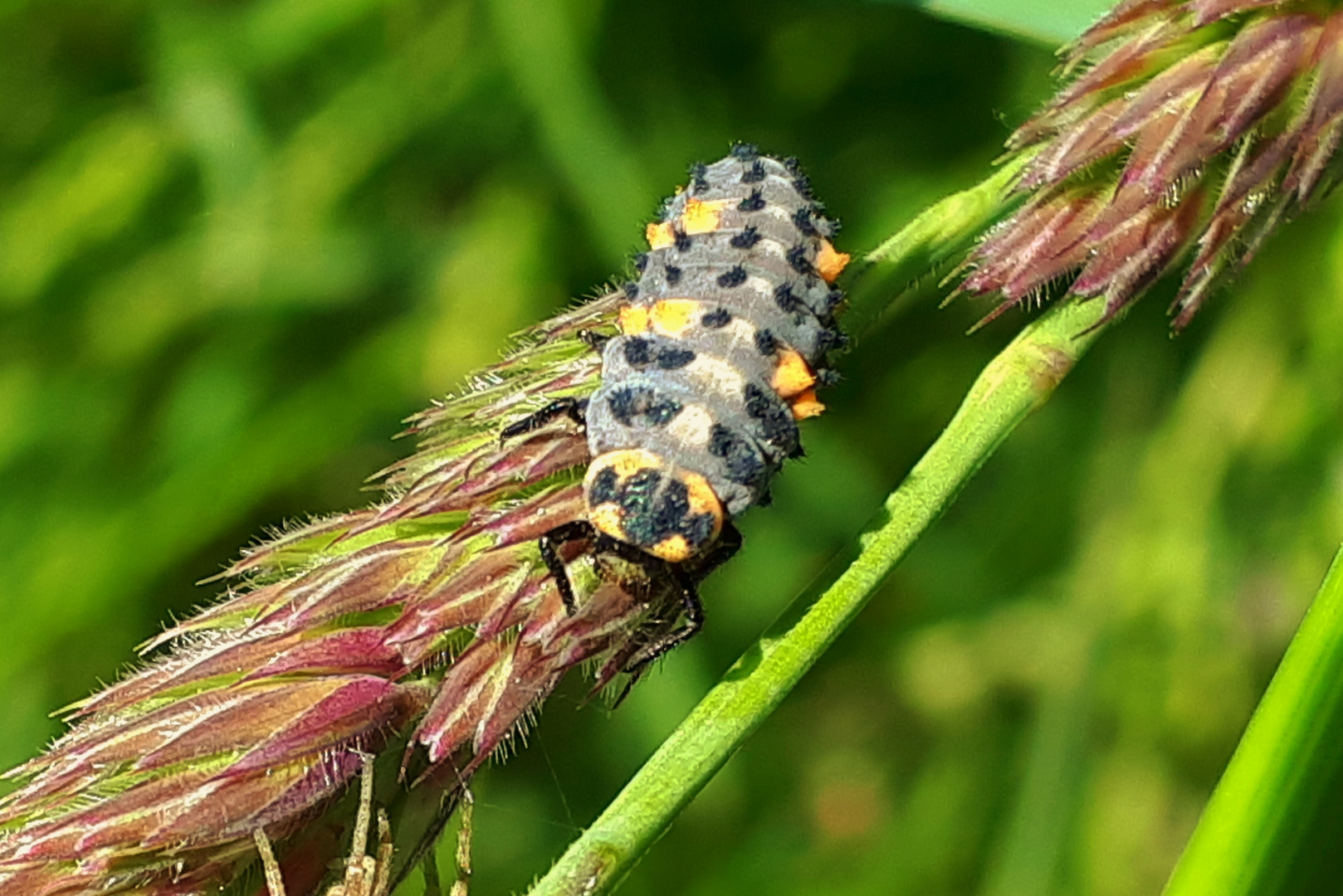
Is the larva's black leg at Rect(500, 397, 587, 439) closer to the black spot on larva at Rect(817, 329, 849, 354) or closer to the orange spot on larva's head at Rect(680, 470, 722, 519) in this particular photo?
the orange spot on larva's head at Rect(680, 470, 722, 519)

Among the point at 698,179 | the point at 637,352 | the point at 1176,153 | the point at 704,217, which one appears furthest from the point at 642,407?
the point at 1176,153

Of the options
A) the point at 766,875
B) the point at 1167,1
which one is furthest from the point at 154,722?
the point at 766,875

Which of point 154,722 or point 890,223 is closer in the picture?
point 154,722

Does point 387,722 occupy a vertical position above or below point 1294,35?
below

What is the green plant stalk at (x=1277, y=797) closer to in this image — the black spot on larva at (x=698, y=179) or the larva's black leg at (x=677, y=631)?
the larva's black leg at (x=677, y=631)

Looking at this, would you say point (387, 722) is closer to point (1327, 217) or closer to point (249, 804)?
point (249, 804)

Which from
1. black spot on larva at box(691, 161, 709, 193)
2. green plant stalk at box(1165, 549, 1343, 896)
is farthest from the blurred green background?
green plant stalk at box(1165, 549, 1343, 896)

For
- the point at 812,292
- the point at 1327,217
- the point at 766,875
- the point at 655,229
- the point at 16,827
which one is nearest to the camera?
the point at 16,827
